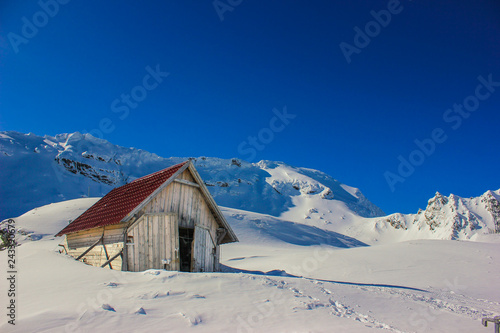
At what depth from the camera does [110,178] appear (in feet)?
367

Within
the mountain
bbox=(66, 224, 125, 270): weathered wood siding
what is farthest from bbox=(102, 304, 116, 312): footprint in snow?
the mountain

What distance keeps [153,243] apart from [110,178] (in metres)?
109

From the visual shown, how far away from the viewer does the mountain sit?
255ft

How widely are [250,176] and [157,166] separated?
3867 cm

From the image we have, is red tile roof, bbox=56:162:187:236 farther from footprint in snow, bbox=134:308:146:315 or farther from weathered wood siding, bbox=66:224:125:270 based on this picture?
footprint in snow, bbox=134:308:146:315

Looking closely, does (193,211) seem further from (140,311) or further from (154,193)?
(140,311)

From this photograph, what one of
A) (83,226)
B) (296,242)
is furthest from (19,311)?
(296,242)

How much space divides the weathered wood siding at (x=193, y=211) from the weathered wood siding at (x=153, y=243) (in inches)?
14.8

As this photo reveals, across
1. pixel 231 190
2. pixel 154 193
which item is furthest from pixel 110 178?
pixel 154 193

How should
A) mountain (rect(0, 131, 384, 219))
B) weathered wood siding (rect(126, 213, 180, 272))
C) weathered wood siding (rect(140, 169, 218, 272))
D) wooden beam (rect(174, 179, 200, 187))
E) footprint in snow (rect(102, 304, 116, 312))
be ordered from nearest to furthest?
footprint in snow (rect(102, 304, 116, 312))
weathered wood siding (rect(126, 213, 180, 272))
weathered wood siding (rect(140, 169, 218, 272))
wooden beam (rect(174, 179, 200, 187))
mountain (rect(0, 131, 384, 219))

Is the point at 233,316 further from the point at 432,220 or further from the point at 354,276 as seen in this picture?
the point at 432,220

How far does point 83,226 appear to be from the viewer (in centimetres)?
1476

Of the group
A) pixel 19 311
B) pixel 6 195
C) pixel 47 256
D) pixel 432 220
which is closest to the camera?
pixel 19 311

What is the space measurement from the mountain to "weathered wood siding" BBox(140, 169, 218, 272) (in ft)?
211
